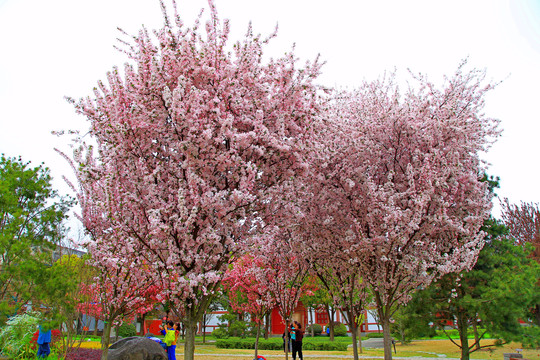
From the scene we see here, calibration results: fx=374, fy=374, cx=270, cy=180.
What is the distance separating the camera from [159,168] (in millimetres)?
5258

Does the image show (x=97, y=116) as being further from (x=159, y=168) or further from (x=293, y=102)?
(x=293, y=102)

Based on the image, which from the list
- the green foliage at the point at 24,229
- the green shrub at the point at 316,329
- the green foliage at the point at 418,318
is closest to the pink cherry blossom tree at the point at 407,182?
the green foliage at the point at 418,318

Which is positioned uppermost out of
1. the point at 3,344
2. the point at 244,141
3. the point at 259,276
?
the point at 244,141

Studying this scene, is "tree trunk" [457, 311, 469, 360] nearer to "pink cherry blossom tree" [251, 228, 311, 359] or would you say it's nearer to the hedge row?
"pink cherry blossom tree" [251, 228, 311, 359]

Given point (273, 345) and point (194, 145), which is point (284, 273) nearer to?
point (194, 145)

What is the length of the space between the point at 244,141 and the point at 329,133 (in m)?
3.47

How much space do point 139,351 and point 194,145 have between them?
29.0 feet

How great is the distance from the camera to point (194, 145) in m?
5.13

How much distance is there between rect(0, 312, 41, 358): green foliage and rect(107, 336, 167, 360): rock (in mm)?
2295

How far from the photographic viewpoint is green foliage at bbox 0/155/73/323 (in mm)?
7398

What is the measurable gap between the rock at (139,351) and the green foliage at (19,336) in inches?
90.3

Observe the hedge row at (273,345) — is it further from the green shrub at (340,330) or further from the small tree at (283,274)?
the green shrub at (340,330)

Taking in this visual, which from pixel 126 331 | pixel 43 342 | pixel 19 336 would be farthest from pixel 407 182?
pixel 126 331

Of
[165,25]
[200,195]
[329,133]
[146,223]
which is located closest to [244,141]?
[200,195]
